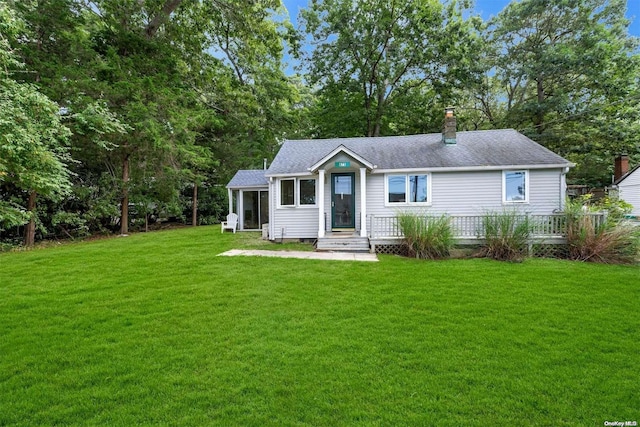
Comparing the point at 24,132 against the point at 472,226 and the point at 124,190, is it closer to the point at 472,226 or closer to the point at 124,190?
the point at 472,226

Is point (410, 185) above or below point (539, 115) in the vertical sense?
below

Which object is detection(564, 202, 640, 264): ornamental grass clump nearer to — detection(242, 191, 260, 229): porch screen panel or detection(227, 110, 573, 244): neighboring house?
detection(227, 110, 573, 244): neighboring house

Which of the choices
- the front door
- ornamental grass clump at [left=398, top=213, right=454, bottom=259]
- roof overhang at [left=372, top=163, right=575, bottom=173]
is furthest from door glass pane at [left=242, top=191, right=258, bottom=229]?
ornamental grass clump at [left=398, top=213, right=454, bottom=259]

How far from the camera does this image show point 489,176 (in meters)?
10.8

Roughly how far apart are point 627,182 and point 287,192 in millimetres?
22829

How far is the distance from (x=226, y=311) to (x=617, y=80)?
2572 cm

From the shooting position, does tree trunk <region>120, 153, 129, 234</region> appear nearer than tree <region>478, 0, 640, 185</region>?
Yes

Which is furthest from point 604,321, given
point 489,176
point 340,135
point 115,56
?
point 340,135

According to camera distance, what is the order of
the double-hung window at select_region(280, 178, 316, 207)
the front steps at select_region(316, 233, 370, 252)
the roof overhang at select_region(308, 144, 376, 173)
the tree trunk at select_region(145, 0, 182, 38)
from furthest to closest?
the tree trunk at select_region(145, 0, 182, 38) < the double-hung window at select_region(280, 178, 316, 207) < the roof overhang at select_region(308, 144, 376, 173) < the front steps at select_region(316, 233, 370, 252)

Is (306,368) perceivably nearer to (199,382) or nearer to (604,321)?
(199,382)

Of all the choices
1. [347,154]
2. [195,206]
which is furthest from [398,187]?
[195,206]

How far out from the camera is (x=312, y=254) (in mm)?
9203

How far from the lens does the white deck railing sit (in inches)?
359

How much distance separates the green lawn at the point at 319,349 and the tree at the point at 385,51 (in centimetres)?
1868
